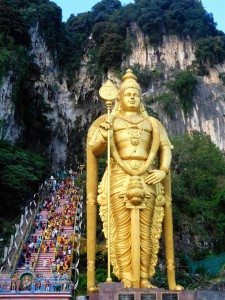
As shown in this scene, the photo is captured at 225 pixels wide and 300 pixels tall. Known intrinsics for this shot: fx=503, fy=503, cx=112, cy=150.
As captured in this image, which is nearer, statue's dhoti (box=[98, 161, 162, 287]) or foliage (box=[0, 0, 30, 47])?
statue's dhoti (box=[98, 161, 162, 287])

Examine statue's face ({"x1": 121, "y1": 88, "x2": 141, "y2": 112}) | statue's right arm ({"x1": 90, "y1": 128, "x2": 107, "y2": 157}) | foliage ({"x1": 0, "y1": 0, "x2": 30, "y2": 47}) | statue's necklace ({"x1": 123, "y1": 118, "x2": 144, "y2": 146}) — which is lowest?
statue's right arm ({"x1": 90, "y1": 128, "x2": 107, "y2": 157})

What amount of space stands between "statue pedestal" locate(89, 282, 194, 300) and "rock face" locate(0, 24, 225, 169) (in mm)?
19907

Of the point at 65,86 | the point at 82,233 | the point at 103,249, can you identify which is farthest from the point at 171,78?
the point at 103,249

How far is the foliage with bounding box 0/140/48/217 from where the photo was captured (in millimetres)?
15688

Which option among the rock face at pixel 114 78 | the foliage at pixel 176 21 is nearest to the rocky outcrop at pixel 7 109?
the rock face at pixel 114 78

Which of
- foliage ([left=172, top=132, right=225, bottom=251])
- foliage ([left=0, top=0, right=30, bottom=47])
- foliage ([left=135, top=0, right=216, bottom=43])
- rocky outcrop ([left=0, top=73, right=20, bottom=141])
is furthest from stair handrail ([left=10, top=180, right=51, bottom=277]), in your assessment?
foliage ([left=135, top=0, right=216, bottom=43])

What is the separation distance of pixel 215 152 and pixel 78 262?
7327 millimetres

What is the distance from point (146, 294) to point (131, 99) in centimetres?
231

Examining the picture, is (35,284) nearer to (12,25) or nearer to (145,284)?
(145,284)

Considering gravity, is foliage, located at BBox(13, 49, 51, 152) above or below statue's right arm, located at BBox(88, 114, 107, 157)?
above

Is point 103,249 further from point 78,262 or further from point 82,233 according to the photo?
point 82,233

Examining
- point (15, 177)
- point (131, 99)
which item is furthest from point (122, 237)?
point (15, 177)

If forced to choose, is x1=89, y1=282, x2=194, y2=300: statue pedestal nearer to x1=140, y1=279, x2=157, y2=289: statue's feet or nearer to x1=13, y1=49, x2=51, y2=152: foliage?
x1=140, y1=279, x2=157, y2=289: statue's feet

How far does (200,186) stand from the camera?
14992 mm
